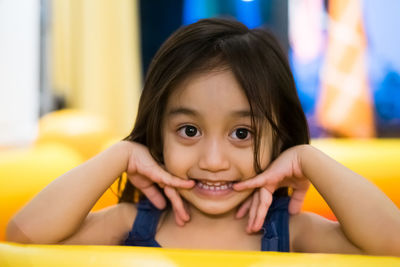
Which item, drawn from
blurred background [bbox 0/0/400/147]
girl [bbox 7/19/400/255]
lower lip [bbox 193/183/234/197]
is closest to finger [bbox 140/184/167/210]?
girl [bbox 7/19/400/255]

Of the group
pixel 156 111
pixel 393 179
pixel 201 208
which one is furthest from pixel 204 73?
pixel 393 179

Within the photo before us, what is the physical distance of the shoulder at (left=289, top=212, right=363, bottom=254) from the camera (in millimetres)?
670

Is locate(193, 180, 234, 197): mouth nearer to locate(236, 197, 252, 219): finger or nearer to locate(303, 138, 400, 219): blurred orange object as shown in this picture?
locate(236, 197, 252, 219): finger

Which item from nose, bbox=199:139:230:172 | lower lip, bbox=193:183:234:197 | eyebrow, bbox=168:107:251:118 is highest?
eyebrow, bbox=168:107:251:118

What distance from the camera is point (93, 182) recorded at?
700 millimetres

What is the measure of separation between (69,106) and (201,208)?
175 cm

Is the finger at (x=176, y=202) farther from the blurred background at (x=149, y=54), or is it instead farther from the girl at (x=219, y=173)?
the blurred background at (x=149, y=54)

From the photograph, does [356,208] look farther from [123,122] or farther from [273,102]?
[123,122]

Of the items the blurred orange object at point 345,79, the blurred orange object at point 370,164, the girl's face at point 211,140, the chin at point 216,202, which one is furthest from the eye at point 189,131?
the blurred orange object at point 345,79

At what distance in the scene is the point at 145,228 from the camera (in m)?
0.78

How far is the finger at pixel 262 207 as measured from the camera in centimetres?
72

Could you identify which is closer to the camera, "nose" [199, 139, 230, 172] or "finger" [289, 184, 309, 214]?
"nose" [199, 139, 230, 172]

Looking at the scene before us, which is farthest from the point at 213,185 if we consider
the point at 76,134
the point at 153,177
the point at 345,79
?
the point at 345,79

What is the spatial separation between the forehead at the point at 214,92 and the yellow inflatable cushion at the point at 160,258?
0.25m
